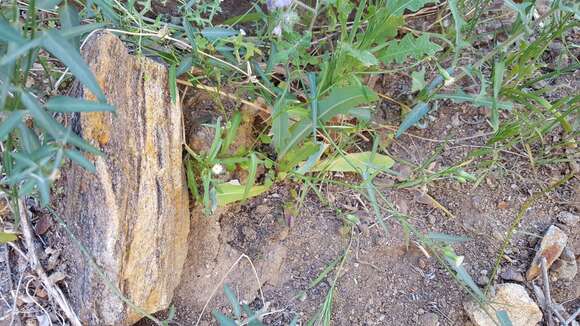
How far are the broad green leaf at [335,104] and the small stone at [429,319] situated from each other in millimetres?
667

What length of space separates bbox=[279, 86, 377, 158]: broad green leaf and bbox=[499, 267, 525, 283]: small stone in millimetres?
722

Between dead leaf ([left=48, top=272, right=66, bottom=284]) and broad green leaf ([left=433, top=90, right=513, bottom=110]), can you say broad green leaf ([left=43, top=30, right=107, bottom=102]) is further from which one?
broad green leaf ([left=433, top=90, right=513, bottom=110])

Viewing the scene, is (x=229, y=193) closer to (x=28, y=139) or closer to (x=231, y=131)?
(x=231, y=131)

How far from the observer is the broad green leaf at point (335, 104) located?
5.67ft

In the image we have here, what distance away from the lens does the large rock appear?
1.56m

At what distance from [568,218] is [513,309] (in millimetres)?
396

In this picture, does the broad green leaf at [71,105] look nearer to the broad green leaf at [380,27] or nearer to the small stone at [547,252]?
the broad green leaf at [380,27]

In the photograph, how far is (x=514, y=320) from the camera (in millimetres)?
1800

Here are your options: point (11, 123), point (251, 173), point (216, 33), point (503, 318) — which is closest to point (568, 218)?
point (503, 318)

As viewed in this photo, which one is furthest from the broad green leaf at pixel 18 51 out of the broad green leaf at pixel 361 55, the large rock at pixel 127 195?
the broad green leaf at pixel 361 55

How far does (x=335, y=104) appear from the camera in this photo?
5.75ft

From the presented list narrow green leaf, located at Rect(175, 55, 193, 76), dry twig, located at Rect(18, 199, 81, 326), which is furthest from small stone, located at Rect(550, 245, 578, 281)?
dry twig, located at Rect(18, 199, 81, 326)

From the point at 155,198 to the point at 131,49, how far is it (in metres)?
0.49

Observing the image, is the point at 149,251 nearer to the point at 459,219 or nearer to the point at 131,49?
the point at 131,49
